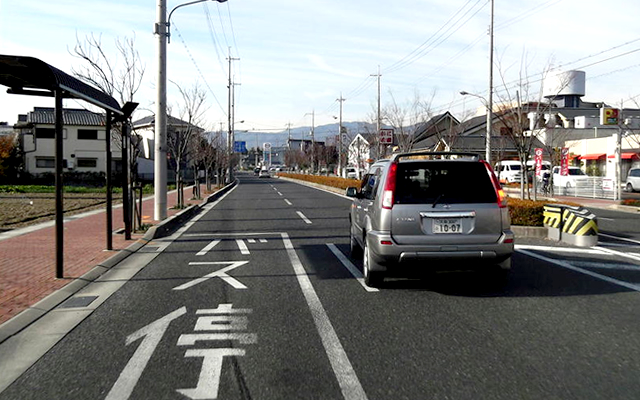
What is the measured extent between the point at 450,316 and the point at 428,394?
6.93ft

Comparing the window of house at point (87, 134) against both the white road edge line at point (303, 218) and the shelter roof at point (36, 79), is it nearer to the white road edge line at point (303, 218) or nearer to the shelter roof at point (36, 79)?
the white road edge line at point (303, 218)

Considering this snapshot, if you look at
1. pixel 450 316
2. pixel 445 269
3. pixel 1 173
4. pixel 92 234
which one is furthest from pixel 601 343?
pixel 1 173

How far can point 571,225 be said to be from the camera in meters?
11.7

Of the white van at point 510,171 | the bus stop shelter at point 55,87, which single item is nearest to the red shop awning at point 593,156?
the white van at point 510,171

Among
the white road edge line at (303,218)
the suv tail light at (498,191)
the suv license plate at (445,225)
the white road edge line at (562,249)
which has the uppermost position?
the suv tail light at (498,191)

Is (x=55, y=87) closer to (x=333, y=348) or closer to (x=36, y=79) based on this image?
(x=36, y=79)

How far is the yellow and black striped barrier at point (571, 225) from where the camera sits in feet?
37.0

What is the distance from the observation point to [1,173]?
41.8 meters

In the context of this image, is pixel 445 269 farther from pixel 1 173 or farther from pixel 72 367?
pixel 1 173

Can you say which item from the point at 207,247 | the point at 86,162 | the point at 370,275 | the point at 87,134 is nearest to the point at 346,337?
the point at 370,275

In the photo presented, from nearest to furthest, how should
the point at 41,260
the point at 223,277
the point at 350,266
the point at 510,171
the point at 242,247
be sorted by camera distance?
the point at 223,277
the point at 350,266
the point at 41,260
the point at 242,247
the point at 510,171

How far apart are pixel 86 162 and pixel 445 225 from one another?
50063 mm

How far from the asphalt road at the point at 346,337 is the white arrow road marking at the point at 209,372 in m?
0.02

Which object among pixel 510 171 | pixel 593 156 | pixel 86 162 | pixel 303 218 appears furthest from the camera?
pixel 86 162
